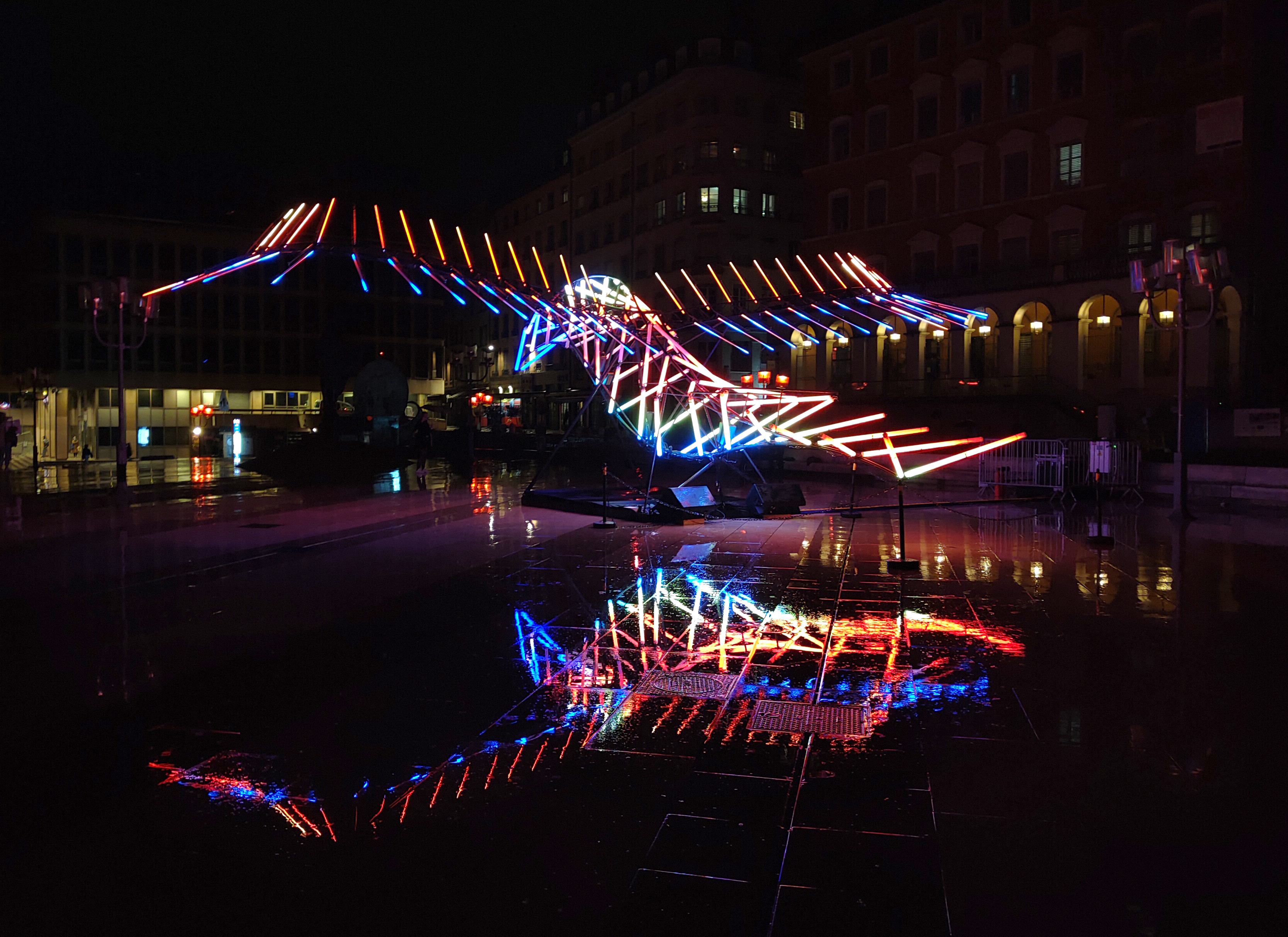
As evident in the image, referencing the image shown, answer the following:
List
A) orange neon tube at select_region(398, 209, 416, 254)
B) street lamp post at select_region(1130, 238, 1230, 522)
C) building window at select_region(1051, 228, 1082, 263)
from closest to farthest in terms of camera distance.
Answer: orange neon tube at select_region(398, 209, 416, 254) < street lamp post at select_region(1130, 238, 1230, 522) < building window at select_region(1051, 228, 1082, 263)

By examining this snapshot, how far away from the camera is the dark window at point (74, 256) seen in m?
57.3

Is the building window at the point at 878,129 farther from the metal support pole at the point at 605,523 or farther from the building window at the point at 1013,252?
the metal support pole at the point at 605,523

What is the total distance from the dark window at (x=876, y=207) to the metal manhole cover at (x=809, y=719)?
43864mm

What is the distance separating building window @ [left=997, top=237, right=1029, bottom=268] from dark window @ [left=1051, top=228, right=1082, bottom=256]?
1214mm

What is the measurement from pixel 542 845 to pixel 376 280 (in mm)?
67131

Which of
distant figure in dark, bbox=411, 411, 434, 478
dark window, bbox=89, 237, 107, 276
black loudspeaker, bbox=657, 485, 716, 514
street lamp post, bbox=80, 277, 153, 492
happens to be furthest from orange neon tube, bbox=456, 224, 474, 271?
dark window, bbox=89, 237, 107, 276

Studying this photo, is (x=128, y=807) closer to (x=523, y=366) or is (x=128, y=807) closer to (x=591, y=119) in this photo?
(x=523, y=366)

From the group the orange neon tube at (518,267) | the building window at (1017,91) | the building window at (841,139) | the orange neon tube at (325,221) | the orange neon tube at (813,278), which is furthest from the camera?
the building window at (841,139)

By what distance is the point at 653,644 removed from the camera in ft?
24.1

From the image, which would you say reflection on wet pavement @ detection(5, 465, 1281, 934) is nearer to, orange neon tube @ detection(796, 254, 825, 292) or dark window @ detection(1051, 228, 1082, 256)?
orange neon tube @ detection(796, 254, 825, 292)

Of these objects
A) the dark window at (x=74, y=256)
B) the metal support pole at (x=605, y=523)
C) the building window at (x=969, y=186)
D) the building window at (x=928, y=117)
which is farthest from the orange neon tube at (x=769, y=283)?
the dark window at (x=74, y=256)

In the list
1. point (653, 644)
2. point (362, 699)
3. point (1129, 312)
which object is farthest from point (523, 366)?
point (1129, 312)

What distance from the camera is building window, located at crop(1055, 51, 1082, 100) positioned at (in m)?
38.7

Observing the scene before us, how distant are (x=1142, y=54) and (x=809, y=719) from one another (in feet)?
131
